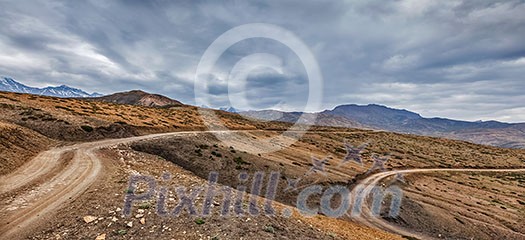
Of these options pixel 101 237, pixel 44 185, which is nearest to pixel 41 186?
pixel 44 185

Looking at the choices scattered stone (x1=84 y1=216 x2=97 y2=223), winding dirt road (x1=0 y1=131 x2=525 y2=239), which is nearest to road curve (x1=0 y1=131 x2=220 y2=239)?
winding dirt road (x1=0 y1=131 x2=525 y2=239)

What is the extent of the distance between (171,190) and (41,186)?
9300mm

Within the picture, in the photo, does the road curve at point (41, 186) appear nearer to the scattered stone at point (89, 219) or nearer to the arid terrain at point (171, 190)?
the arid terrain at point (171, 190)

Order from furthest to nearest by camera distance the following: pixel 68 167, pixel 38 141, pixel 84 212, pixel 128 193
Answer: pixel 38 141
pixel 68 167
pixel 128 193
pixel 84 212

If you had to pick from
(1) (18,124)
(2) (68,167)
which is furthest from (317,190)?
(1) (18,124)

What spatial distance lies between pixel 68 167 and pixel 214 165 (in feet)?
56.4

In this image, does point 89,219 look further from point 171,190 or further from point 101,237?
point 171,190

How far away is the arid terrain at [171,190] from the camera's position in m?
15.9

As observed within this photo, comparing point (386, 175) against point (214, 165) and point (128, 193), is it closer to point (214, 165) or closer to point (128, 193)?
point (214, 165)

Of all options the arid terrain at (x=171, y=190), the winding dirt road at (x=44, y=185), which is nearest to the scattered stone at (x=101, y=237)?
the arid terrain at (x=171, y=190)

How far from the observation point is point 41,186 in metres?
20.7

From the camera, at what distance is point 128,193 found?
1998cm

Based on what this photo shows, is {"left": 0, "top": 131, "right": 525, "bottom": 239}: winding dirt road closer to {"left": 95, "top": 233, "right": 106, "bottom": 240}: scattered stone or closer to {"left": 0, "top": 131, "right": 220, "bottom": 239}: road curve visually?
{"left": 0, "top": 131, "right": 220, "bottom": 239}: road curve

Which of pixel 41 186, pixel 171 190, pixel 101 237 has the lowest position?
pixel 41 186
